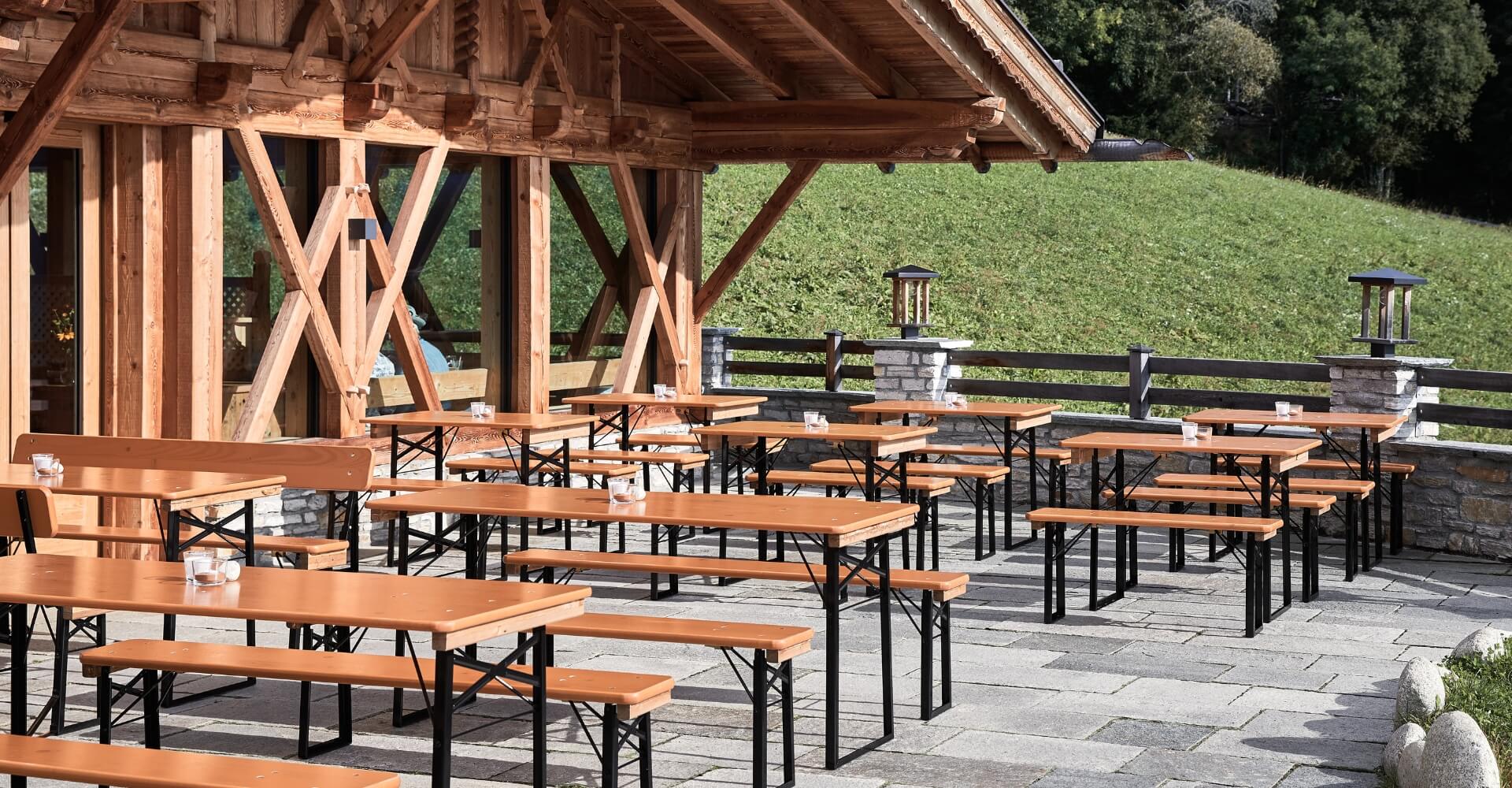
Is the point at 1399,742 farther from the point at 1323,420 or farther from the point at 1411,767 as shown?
the point at 1323,420

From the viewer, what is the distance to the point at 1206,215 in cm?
2952

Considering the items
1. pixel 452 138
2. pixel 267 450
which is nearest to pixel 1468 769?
pixel 267 450

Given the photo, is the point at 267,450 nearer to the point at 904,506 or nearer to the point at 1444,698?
the point at 904,506

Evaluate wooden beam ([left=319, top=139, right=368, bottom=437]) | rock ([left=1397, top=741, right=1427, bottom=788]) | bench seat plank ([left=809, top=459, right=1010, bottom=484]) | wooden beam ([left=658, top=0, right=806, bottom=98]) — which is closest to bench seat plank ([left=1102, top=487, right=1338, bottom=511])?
bench seat plank ([left=809, top=459, right=1010, bottom=484])

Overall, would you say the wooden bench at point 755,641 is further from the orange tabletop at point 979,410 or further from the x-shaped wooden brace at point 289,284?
the orange tabletop at point 979,410

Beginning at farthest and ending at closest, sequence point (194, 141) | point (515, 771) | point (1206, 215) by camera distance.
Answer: point (1206, 215), point (194, 141), point (515, 771)

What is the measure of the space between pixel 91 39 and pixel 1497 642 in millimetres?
6292

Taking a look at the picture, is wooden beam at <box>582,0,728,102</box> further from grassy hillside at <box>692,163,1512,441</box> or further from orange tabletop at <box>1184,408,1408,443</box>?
grassy hillside at <box>692,163,1512,441</box>

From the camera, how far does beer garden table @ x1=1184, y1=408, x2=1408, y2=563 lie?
9.96m

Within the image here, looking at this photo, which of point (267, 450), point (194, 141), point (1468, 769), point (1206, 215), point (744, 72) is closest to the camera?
point (1468, 769)

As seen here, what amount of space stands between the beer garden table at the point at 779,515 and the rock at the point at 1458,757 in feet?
6.03

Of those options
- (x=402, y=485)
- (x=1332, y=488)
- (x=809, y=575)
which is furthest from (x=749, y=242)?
(x=809, y=575)

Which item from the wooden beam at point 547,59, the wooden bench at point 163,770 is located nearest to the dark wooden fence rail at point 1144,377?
the wooden beam at point 547,59

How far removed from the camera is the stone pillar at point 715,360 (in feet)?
49.7
